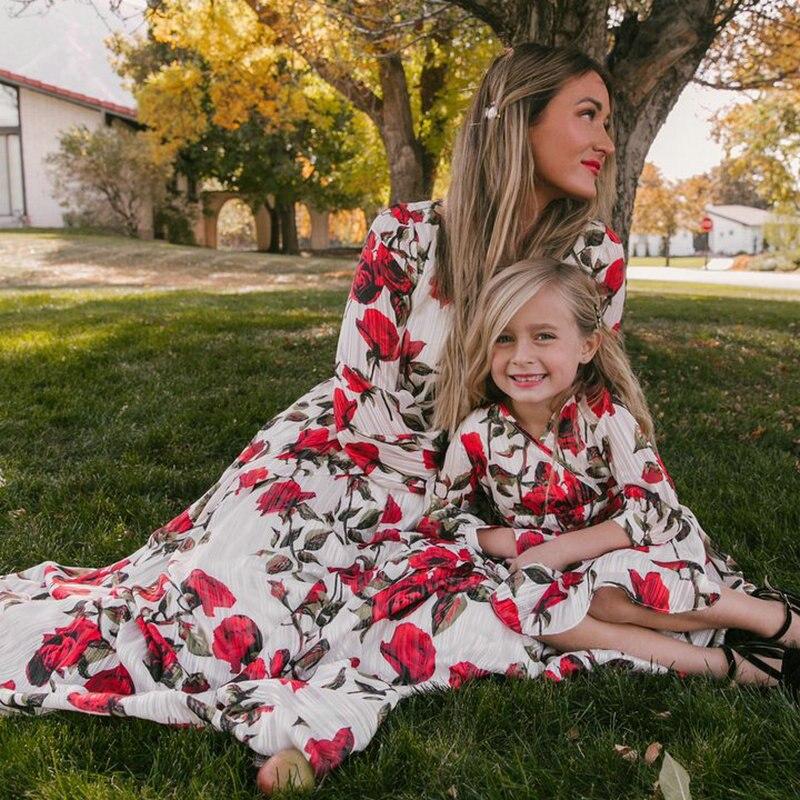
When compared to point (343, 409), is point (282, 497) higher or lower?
lower

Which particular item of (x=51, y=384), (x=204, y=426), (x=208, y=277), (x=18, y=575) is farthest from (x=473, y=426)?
(x=208, y=277)

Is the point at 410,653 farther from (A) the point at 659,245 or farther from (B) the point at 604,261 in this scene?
(A) the point at 659,245

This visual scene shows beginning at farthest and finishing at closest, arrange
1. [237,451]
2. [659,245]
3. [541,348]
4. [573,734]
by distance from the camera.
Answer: [659,245]
[237,451]
[541,348]
[573,734]

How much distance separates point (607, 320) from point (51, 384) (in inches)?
158

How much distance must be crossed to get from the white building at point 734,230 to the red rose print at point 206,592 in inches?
3312

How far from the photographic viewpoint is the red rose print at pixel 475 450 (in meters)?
2.66

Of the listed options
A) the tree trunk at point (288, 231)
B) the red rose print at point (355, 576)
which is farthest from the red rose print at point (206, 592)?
the tree trunk at point (288, 231)

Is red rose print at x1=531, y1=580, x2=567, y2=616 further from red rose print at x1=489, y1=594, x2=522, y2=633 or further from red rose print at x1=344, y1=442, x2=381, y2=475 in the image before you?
red rose print at x1=344, y1=442, x2=381, y2=475

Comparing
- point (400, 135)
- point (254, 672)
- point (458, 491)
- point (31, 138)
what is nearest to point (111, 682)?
point (254, 672)

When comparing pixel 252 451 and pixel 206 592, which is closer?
pixel 206 592

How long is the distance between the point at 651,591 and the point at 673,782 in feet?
2.31

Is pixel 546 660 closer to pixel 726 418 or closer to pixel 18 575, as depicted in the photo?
pixel 18 575

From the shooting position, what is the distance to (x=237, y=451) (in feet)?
15.2

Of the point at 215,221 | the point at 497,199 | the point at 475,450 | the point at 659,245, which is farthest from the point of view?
the point at 659,245
